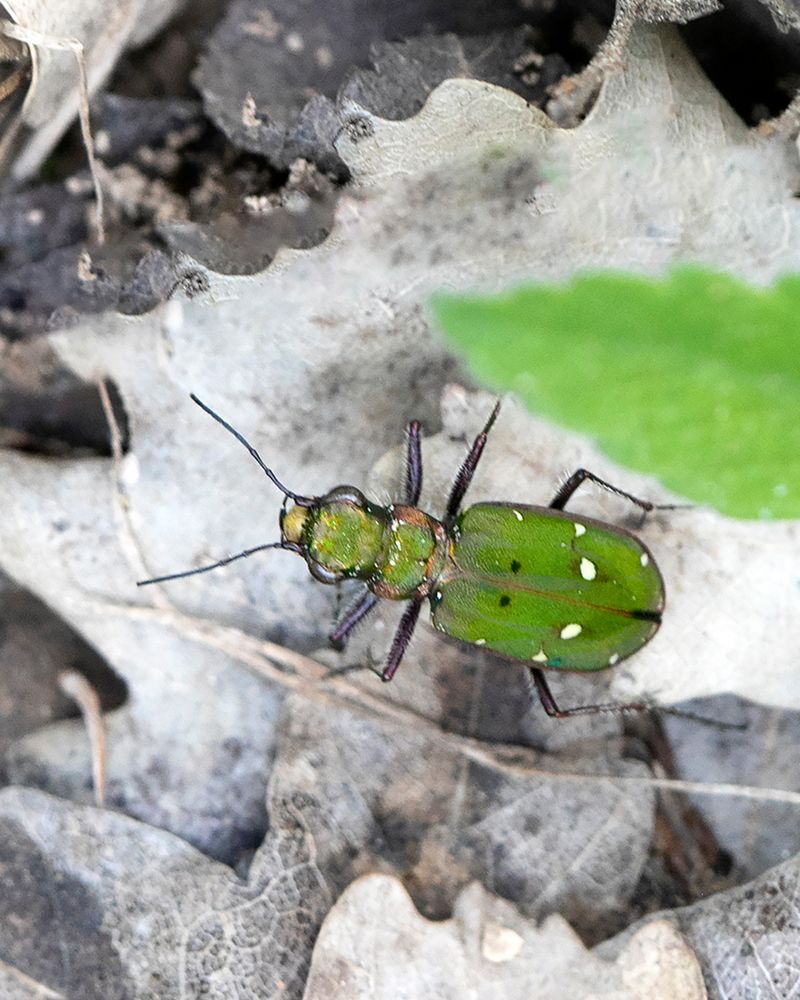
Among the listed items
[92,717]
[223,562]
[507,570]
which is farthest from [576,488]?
[92,717]

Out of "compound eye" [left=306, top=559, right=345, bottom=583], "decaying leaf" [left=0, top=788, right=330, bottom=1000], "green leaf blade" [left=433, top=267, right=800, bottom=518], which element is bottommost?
"decaying leaf" [left=0, top=788, right=330, bottom=1000]

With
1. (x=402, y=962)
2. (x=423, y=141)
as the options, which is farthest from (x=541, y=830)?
(x=423, y=141)

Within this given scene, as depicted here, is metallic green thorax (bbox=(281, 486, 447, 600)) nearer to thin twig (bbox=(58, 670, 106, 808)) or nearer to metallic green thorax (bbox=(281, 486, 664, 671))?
metallic green thorax (bbox=(281, 486, 664, 671))

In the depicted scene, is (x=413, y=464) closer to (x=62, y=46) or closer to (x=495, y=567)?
(x=495, y=567)

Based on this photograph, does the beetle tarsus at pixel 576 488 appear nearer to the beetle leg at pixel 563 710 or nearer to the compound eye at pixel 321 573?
the beetle leg at pixel 563 710

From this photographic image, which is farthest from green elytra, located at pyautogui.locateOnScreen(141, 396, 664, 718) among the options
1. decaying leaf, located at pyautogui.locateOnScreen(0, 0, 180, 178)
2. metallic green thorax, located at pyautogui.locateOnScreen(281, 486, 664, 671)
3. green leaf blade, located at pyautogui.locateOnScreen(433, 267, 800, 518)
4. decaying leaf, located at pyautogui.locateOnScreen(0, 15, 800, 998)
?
green leaf blade, located at pyautogui.locateOnScreen(433, 267, 800, 518)
